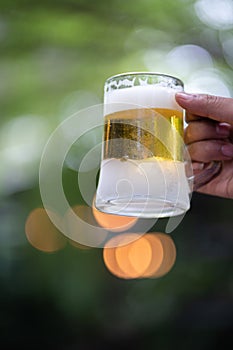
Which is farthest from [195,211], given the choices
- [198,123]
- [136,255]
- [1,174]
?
[198,123]

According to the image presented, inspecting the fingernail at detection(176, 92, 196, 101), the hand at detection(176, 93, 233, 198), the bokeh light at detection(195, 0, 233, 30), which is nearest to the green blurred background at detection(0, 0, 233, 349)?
the bokeh light at detection(195, 0, 233, 30)

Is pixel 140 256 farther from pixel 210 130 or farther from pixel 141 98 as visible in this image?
pixel 141 98

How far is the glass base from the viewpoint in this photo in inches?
42.7

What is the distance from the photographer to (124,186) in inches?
42.2

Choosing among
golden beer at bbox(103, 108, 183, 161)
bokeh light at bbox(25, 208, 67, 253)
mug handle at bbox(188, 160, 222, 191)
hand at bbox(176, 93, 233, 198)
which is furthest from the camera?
bokeh light at bbox(25, 208, 67, 253)

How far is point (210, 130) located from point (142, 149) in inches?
10.1

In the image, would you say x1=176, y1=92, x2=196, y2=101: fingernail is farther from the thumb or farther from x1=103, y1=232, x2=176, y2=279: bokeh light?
x1=103, y1=232, x2=176, y2=279: bokeh light

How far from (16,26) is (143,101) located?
1.40 m

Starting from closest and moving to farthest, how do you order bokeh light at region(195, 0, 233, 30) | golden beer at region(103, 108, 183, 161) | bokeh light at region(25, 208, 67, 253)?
1. golden beer at region(103, 108, 183, 161)
2. bokeh light at region(195, 0, 233, 30)
3. bokeh light at region(25, 208, 67, 253)

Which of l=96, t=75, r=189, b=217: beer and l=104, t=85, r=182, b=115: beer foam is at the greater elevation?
l=104, t=85, r=182, b=115: beer foam

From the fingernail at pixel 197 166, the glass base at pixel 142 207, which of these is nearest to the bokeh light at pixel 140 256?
the fingernail at pixel 197 166

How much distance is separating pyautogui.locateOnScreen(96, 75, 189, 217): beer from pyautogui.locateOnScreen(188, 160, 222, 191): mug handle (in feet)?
0.47

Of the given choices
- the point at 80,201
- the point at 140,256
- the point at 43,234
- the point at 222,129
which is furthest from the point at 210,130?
the point at 140,256

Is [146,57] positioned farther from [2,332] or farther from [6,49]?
[2,332]
